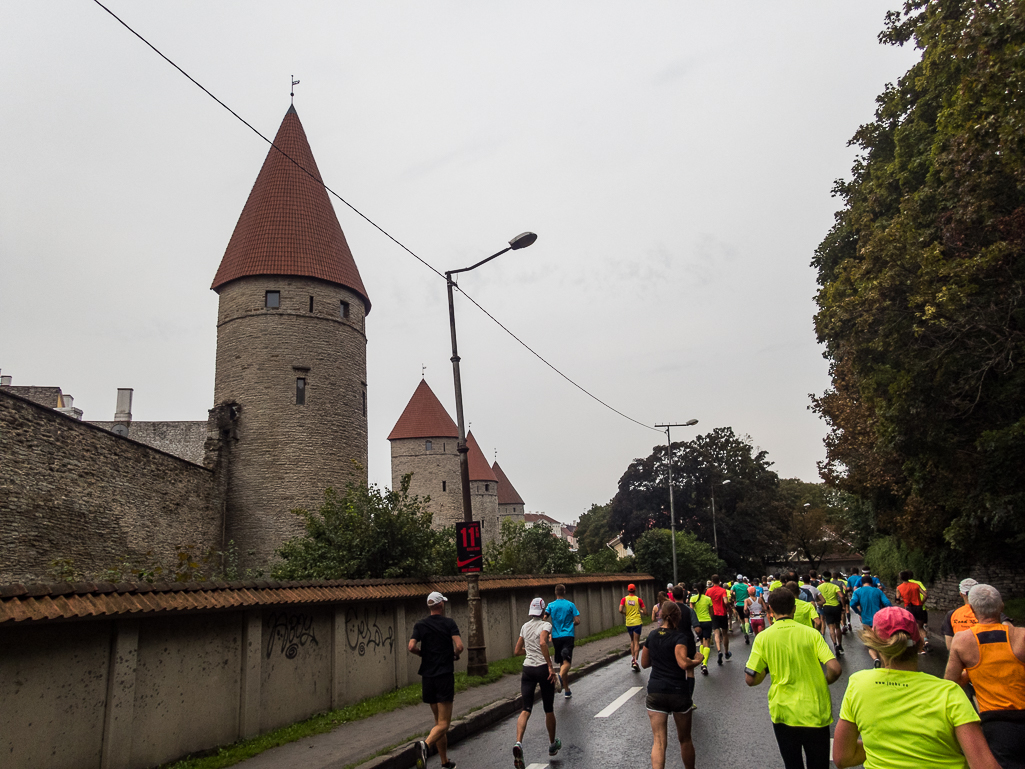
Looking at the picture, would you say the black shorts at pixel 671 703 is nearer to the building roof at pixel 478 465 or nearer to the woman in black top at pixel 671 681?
the woman in black top at pixel 671 681

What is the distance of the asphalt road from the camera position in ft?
25.3

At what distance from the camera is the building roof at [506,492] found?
81.9 meters

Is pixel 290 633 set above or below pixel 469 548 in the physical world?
below

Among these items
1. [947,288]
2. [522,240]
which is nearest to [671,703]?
[522,240]

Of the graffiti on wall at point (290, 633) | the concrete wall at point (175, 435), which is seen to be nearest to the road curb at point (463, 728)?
the graffiti on wall at point (290, 633)

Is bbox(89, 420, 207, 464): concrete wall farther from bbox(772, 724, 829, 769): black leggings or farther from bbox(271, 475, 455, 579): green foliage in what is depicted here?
bbox(772, 724, 829, 769): black leggings

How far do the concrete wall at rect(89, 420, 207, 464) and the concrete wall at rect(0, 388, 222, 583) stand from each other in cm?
2062

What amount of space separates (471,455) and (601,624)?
3942 cm

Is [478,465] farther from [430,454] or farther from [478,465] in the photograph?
[430,454]

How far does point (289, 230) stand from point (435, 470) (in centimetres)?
3012

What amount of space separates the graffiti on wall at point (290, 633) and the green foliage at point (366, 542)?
409 centimetres

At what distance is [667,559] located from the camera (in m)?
40.2

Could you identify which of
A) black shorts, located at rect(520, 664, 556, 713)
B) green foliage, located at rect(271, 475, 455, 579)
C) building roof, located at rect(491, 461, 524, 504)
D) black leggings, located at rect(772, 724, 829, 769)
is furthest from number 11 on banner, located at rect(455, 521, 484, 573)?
building roof, located at rect(491, 461, 524, 504)

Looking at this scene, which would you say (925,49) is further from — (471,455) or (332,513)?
(471,455)
